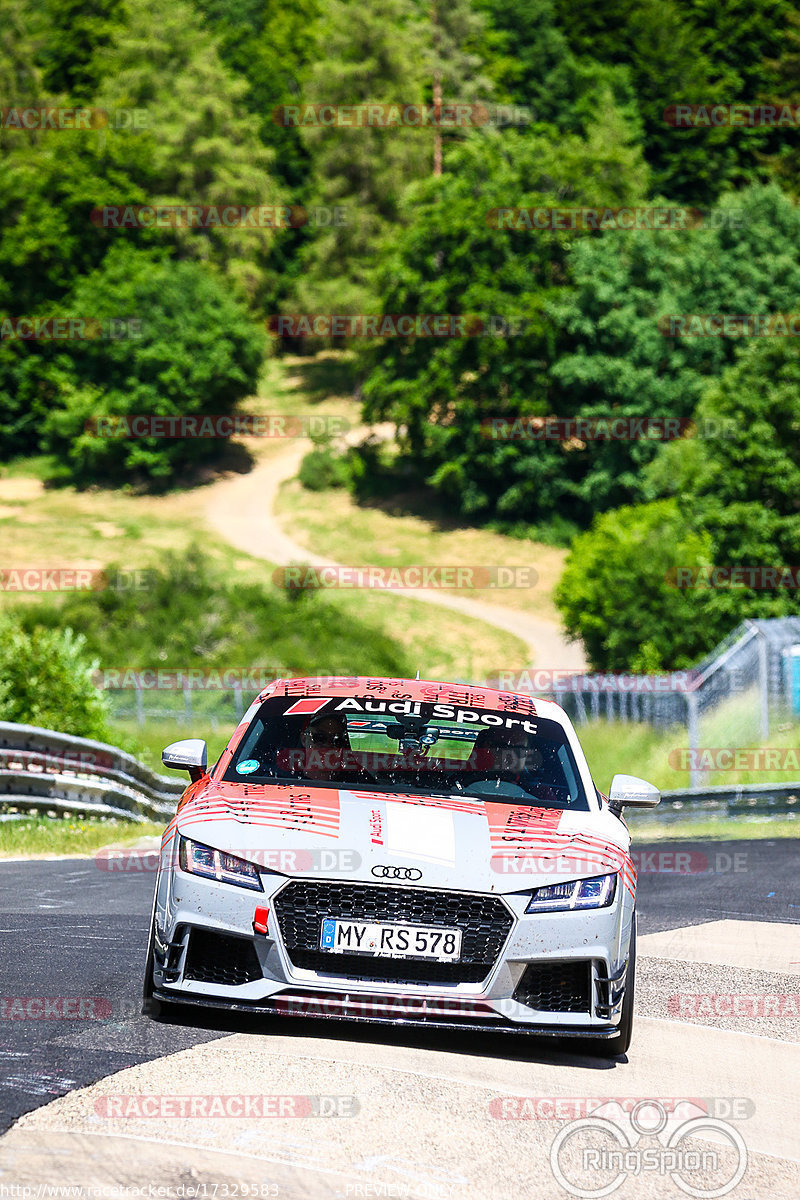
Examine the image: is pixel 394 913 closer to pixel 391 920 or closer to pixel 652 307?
pixel 391 920

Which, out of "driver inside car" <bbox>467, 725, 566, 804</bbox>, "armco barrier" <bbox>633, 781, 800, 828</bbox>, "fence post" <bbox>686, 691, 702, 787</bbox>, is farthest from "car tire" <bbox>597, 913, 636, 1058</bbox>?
"fence post" <bbox>686, 691, 702, 787</bbox>

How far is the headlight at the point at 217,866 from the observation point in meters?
5.92

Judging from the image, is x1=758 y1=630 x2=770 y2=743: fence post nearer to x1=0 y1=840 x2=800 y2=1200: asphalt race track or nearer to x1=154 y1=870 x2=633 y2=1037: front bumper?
x1=0 y1=840 x2=800 y2=1200: asphalt race track

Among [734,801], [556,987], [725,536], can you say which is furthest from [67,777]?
[725,536]

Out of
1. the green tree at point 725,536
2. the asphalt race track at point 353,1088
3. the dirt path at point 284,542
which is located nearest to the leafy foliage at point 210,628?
the dirt path at point 284,542

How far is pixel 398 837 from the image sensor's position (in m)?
6.07

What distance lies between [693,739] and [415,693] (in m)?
16.0

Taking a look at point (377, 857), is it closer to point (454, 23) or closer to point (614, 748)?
point (614, 748)

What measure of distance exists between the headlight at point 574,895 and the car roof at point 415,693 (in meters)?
1.58

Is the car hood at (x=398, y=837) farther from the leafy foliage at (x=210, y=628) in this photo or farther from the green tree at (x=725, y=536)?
the leafy foliage at (x=210, y=628)

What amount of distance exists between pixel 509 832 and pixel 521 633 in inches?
1847

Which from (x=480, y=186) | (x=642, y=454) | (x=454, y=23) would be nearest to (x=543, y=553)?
(x=642, y=454)

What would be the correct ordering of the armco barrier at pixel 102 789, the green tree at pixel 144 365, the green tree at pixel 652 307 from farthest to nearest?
the green tree at pixel 144 365 < the green tree at pixel 652 307 < the armco barrier at pixel 102 789

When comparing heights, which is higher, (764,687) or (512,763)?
(512,763)
